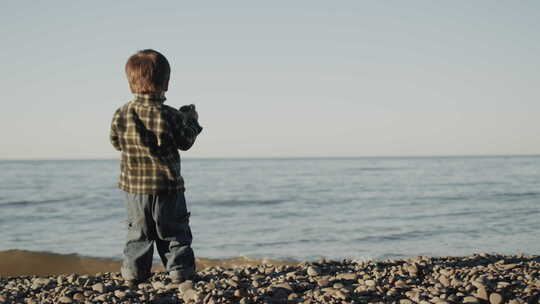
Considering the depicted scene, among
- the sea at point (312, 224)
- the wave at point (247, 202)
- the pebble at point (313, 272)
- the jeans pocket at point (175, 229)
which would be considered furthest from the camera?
the wave at point (247, 202)

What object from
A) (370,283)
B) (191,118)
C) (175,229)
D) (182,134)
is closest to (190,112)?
(191,118)

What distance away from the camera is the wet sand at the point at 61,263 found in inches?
290

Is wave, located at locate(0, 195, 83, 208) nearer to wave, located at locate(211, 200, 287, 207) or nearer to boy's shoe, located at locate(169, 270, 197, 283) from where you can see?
wave, located at locate(211, 200, 287, 207)

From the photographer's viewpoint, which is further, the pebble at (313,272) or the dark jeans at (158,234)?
the pebble at (313,272)

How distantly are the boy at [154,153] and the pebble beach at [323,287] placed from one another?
45 centimetres

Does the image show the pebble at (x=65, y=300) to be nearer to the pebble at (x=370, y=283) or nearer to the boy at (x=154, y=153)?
the boy at (x=154, y=153)

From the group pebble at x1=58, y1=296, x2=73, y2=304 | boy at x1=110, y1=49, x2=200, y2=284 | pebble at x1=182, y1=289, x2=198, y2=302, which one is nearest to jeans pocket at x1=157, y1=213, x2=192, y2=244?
boy at x1=110, y1=49, x2=200, y2=284

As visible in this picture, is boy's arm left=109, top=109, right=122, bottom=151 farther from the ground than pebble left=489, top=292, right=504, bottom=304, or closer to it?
farther from the ground

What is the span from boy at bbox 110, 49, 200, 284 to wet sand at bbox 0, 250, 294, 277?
10.9 feet

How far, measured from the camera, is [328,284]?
3.90 m

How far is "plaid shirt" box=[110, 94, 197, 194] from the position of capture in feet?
12.9

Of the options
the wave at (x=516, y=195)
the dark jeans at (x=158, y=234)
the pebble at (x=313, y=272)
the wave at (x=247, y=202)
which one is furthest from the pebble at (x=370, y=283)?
the wave at (x=516, y=195)

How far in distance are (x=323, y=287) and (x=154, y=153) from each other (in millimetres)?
1807

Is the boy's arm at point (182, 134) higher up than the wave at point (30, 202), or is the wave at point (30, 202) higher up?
the boy's arm at point (182, 134)
